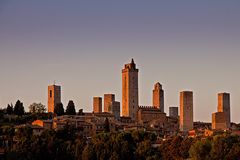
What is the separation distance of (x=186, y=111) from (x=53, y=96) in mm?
13025

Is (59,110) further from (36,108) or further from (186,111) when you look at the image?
(186,111)

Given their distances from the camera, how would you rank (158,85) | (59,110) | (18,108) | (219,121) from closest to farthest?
(18,108) → (59,110) → (219,121) → (158,85)

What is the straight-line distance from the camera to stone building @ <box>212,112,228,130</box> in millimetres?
69219

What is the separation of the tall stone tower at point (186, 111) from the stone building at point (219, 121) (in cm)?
220

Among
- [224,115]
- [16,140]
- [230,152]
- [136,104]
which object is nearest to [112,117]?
[136,104]

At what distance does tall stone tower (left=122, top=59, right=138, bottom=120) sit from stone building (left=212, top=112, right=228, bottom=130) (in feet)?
25.4

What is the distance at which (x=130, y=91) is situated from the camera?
237 ft

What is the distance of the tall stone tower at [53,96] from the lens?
70.9 m

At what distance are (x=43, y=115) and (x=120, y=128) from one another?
6.88 metres

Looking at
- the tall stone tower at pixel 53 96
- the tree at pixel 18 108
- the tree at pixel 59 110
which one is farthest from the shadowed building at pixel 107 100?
the tree at pixel 18 108

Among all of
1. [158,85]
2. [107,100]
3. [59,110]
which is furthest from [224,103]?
[59,110]

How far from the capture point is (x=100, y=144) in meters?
44.3

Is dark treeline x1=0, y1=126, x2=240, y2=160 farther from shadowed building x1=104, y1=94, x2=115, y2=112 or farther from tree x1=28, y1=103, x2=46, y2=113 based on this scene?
shadowed building x1=104, y1=94, x2=115, y2=112

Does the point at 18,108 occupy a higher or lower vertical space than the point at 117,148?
higher
